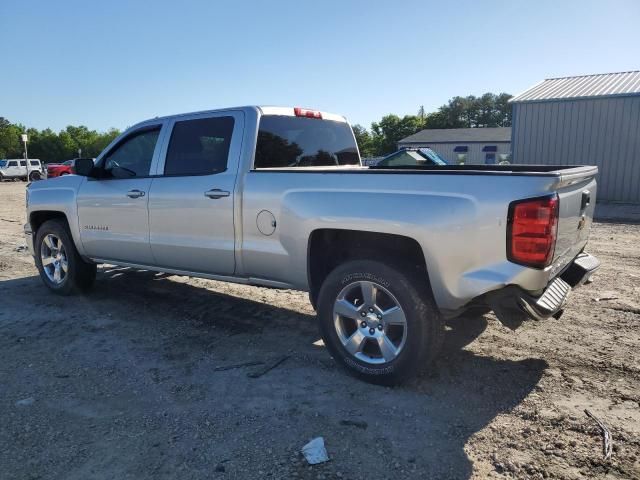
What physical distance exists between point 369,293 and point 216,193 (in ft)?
5.29

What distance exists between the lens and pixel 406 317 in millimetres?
3324

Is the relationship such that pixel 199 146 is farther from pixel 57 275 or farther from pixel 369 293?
pixel 57 275

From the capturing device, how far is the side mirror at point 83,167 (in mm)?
5137

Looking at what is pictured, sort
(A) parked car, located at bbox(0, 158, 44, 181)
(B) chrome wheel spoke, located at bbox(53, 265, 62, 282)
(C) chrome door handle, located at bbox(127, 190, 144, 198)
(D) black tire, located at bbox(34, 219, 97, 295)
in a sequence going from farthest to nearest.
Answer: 1. (A) parked car, located at bbox(0, 158, 44, 181)
2. (B) chrome wheel spoke, located at bbox(53, 265, 62, 282)
3. (D) black tire, located at bbox(34, 219, 97, 295)
4. (C) chrome door handle, located at bbox(127, 190, 144, 198)

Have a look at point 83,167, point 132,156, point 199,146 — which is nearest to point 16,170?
point 83,167

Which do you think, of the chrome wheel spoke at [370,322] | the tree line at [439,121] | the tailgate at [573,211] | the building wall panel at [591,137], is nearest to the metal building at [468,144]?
the tree line at [439,121]

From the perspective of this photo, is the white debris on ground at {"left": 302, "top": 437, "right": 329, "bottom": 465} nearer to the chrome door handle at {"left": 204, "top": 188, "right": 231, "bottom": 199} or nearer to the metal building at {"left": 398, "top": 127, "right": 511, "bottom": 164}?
the chrome door handle at {"left": 204, "top": 188, "right": 231, "bottom": 199}

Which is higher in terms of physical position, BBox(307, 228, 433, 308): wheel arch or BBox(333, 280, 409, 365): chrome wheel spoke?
BBox(307, 228, 433, 308): wheel arch

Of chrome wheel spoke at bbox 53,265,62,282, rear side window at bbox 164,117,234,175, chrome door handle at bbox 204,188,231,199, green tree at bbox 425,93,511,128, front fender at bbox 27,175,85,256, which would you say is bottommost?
chrome wheel spoke at bbox 53,265,62,282

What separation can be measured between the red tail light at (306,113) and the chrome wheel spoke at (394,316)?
7.24 ft

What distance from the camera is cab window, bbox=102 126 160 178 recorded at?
5.00 meters

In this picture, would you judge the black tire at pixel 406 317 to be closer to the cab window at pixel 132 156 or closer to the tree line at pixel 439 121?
the cab window at pixel 132 156

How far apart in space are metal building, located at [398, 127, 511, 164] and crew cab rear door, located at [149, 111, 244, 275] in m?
45.6

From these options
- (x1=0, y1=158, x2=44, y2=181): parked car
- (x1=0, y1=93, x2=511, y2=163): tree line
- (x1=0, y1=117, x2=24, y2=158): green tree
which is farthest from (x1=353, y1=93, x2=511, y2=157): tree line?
(x1=0, y1=117, x2=24, y2=158): green tree
